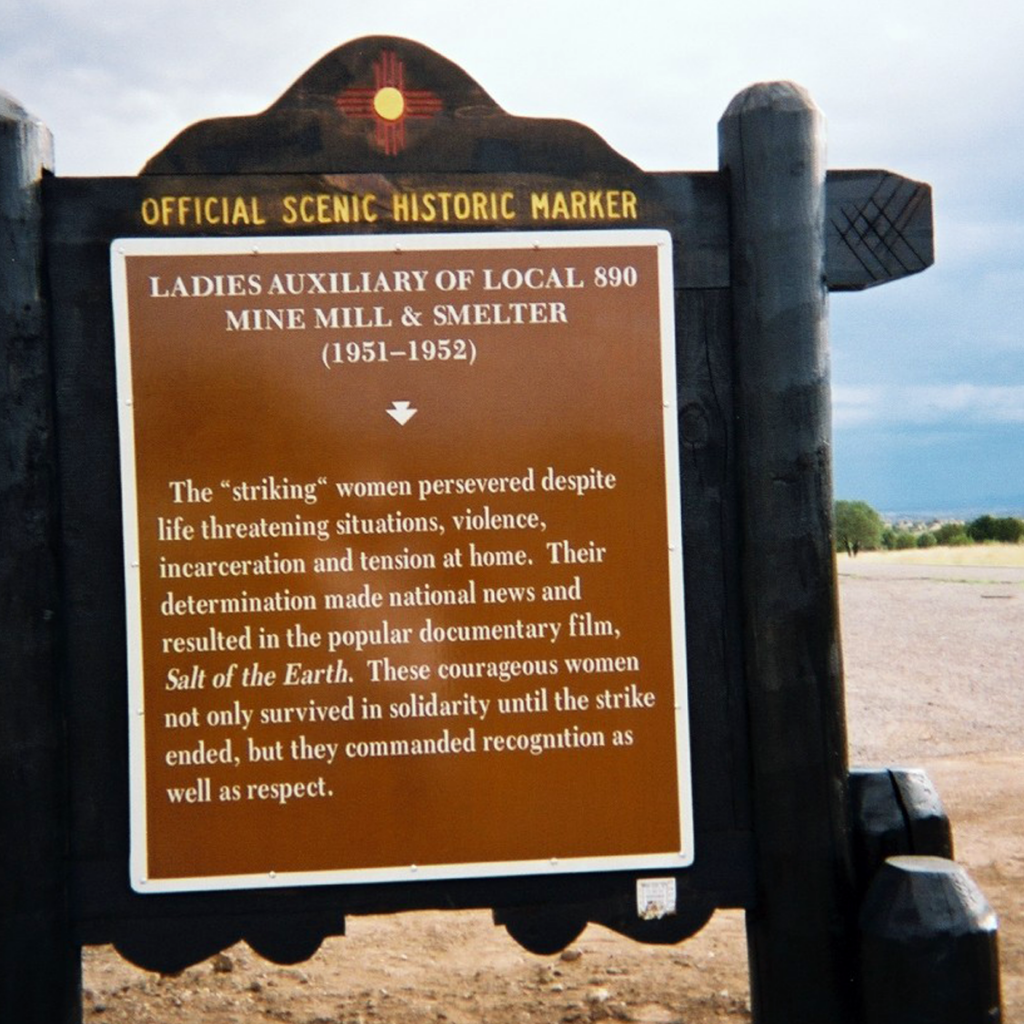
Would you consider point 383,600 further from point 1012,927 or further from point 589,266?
point 1012,927

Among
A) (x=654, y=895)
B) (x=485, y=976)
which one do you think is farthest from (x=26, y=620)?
(x=485, y=976)

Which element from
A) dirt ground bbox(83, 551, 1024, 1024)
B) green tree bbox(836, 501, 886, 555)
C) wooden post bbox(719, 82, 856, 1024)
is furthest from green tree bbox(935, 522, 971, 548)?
wooden post bbox(719, 82, 856, 1024)

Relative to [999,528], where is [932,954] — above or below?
below

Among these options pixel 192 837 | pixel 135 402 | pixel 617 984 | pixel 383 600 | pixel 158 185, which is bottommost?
pixel 617 984

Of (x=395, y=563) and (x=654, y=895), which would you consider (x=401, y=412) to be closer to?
(x=395, y=563)

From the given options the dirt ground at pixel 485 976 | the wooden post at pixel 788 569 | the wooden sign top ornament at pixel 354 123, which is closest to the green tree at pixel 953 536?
the dirt ground at pixel 485 976

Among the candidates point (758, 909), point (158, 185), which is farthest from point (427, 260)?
point (758, 909)

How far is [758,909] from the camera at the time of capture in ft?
9.61

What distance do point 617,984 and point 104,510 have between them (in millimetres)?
2439

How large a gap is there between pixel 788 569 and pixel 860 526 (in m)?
47.3

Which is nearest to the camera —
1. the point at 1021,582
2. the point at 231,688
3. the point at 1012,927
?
the point at 231,688

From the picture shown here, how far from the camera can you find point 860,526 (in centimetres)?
4841

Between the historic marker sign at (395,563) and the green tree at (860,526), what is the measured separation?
45.0 meters

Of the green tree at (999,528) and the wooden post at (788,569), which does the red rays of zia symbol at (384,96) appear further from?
the green tree at (999,528)
